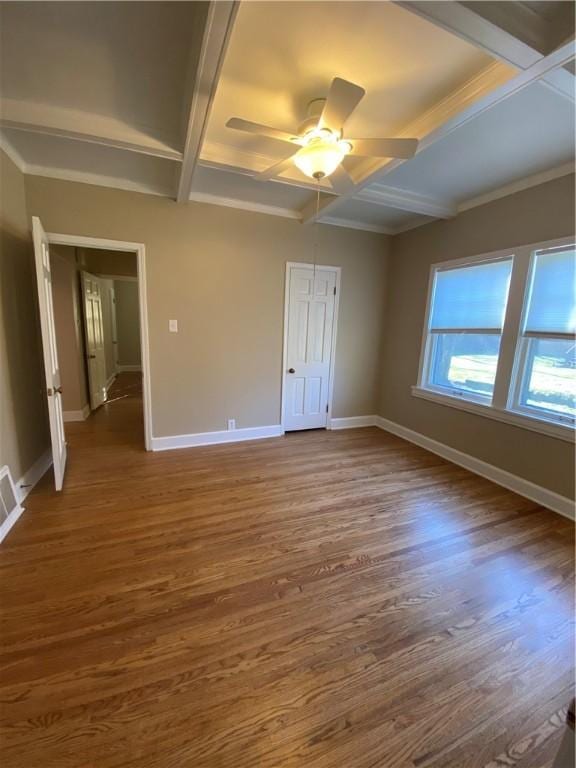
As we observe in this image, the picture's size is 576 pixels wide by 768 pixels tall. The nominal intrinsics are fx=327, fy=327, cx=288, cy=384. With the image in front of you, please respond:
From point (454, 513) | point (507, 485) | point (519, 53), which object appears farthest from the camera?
point (507, 485)

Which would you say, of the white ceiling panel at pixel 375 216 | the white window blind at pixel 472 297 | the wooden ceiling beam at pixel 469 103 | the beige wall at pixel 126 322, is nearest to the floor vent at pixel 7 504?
the wooden ceiling beam at pixel 469 103

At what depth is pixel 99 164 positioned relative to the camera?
114 inches

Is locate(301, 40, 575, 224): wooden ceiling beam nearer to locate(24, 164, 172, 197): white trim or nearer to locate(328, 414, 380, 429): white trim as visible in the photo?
locate(24, 164, 172, 197): white trim

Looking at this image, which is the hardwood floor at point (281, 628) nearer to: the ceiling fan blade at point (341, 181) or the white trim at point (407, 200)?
the ceiling fan blade at point (341, 181)

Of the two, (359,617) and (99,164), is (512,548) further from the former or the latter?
(99,164)

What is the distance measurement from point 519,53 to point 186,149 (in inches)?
78.8

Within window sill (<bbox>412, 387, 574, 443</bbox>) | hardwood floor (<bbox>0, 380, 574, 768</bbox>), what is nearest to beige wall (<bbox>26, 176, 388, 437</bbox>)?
hardwood floor (<bbox>0, 380, 574, 768</bbox>)

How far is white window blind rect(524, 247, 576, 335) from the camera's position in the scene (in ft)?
8.88

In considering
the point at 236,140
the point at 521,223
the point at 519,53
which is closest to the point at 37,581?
the point at 236,140

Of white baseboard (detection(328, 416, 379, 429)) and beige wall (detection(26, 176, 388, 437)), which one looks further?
white baseboard (detection(328, 416, 379, 429))

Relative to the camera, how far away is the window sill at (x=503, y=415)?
9.02 ft

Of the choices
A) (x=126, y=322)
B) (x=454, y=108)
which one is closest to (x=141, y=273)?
(x=454, y=108)

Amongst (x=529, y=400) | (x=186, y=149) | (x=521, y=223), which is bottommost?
(x=529, y=400)

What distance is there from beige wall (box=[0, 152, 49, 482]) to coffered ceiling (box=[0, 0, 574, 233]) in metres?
0.49
